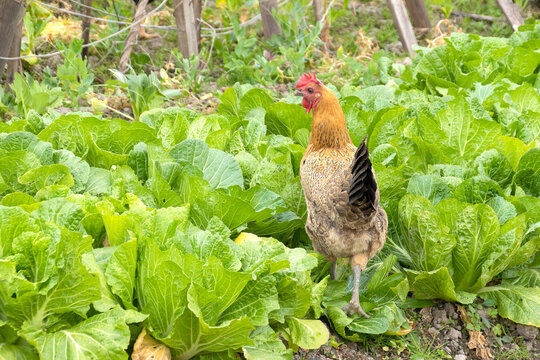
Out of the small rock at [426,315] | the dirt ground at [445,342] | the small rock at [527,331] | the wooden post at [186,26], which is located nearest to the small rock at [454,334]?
the dirt ground at [445,342]

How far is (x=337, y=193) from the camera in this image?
2854 millimetres

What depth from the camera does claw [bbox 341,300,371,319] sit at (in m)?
2.89

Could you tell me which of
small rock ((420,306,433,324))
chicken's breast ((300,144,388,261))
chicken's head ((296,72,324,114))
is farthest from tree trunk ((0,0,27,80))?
small rock ((420,306,433,324))

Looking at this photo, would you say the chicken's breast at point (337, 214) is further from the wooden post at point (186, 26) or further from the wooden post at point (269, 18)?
the wooden post at point (269, 18)

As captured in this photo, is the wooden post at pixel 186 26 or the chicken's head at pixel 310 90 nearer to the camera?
the chicken's head at pixel 310 90

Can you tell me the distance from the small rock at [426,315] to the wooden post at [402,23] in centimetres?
368

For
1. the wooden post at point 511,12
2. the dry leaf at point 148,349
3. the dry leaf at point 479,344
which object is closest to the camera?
the dry leaf at point 148,349

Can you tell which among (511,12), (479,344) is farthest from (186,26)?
(511,12)

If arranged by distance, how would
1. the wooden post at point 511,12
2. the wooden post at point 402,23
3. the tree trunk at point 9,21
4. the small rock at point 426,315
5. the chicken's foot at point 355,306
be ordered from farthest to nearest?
the wooden post at point 511,12
the wooden post at point 402,23
the tree trunk at point 9,21
the small rock at point 426,315
the chicken's foot at point 355,306

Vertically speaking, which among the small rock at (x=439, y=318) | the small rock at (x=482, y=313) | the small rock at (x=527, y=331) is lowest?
the small rock at (x=527, y=331)

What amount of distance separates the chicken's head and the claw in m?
1.03

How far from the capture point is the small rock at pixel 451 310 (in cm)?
321

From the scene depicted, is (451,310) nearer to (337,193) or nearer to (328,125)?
(337,193)

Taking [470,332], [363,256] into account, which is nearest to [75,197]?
[363,256]
